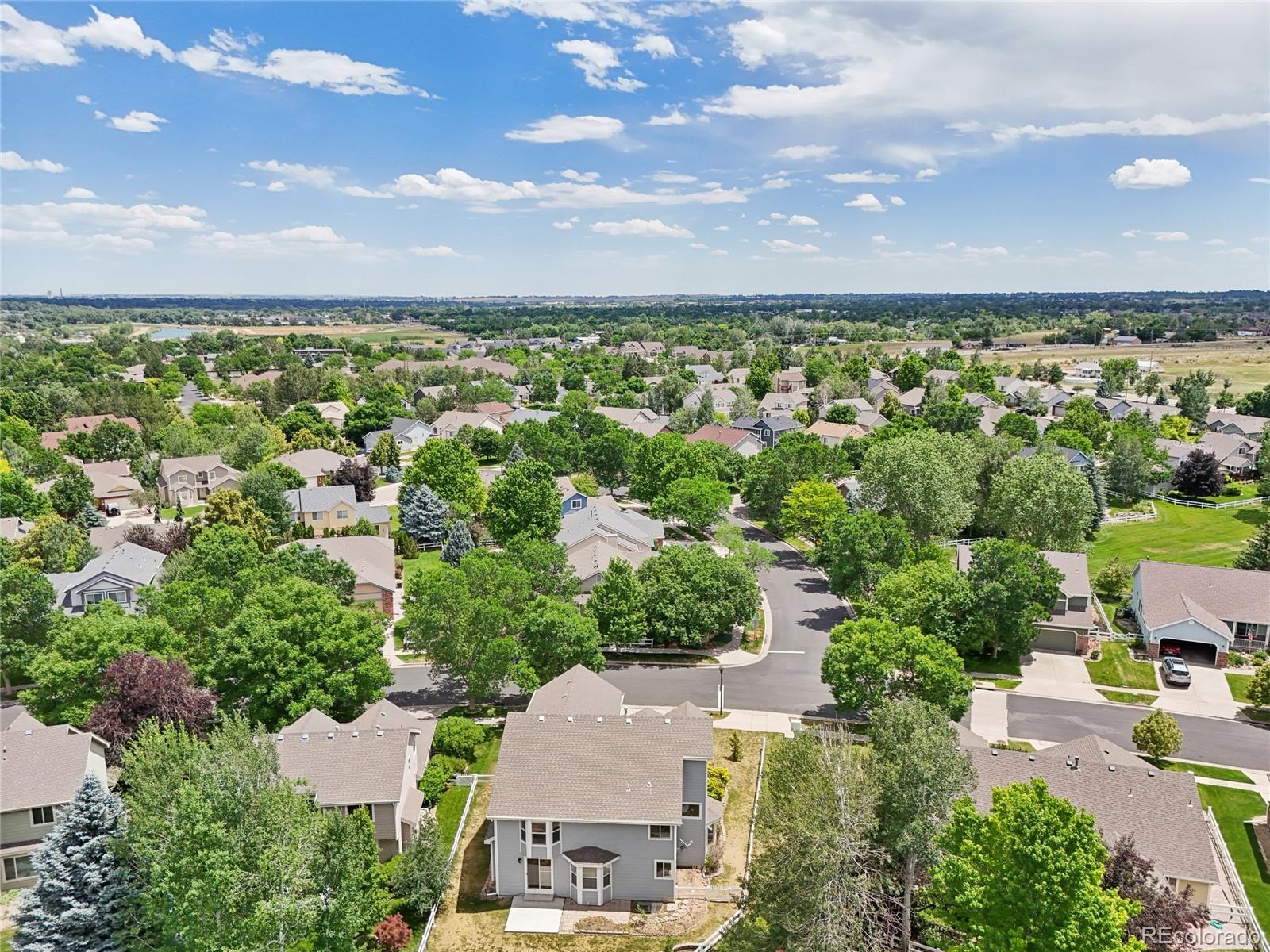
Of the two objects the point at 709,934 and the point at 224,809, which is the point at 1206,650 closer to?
the point at 709,934

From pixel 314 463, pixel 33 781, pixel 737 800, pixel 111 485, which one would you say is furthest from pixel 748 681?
pixel 111 485

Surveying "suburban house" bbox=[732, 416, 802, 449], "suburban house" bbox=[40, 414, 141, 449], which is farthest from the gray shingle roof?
"suburban house" bbox=[40, 414, 141, 449]

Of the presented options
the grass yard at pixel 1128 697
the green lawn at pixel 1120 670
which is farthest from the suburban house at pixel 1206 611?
the grass yard at pixel 1128 697

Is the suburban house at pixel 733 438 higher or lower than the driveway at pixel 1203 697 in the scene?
higher

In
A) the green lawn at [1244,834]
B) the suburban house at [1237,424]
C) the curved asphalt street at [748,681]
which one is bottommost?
the green lawn at [1244,834]

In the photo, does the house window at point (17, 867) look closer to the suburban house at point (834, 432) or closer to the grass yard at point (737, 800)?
the grass yard at point (737, 800)

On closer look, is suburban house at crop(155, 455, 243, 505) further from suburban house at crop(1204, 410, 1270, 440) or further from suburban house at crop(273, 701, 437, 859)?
suburban house at crop(1204, 410, 1270, 440)

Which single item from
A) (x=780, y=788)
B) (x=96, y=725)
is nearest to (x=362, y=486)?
(x=96, y=725)
